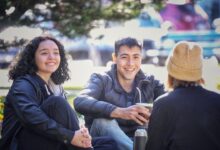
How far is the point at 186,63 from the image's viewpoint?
2332 mm

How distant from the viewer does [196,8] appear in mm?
3477

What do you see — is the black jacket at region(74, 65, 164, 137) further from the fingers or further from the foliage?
the foliage

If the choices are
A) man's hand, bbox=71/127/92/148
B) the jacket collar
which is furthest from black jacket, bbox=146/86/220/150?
the jacket collar

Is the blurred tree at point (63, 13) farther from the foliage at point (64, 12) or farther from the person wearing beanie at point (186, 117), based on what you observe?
the person wearing beanie at point (186, 117)

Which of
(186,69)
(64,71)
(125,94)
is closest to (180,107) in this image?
(186,69)

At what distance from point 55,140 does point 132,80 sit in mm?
776

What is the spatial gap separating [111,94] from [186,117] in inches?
33.9

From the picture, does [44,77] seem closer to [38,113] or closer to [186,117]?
[38,113]

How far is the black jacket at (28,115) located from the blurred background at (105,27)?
61 centimetres

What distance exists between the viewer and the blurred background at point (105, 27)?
3430mm

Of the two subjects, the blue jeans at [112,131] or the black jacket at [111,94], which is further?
the black jacket at [111,94]

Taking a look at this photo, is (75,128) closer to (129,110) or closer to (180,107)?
(129,110)

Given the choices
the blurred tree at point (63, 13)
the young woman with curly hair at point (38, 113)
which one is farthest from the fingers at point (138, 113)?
the blurred tree at point (63, 13)

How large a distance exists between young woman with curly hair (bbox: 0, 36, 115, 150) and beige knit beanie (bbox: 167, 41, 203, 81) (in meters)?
0.63
